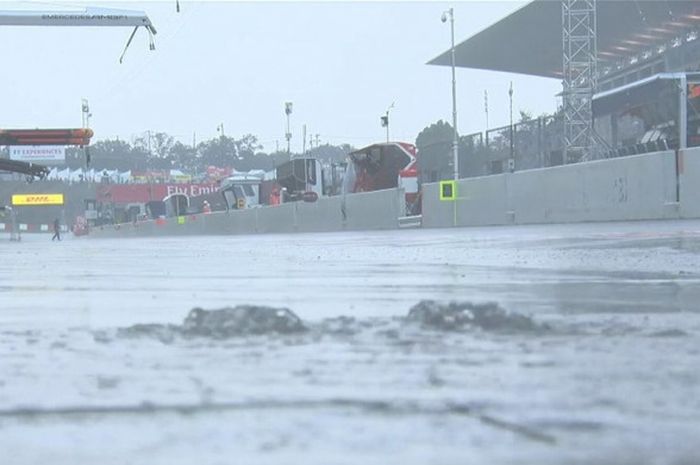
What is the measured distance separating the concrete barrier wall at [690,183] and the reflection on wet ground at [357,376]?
11290 mm

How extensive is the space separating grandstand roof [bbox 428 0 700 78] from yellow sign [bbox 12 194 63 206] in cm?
5278

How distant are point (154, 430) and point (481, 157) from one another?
26.9 m

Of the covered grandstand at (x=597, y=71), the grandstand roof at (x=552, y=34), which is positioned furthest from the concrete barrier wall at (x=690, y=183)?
the grandstand roof at (x=552, y=34)

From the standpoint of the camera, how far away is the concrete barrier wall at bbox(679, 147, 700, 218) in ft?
52.5

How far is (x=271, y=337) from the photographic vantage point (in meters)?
3.55

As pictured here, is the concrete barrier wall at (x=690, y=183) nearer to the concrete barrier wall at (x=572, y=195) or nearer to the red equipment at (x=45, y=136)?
the concrete barrier wall at (x=572, y=195)

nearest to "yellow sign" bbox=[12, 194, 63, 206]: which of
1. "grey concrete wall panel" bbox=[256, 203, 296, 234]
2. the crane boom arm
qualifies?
the crane boom arm

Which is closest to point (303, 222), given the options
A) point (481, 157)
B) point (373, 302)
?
point (481, 157)

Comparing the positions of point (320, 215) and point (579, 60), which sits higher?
point (579, 60)

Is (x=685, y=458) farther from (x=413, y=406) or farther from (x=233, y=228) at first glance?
(x=233, y=228)

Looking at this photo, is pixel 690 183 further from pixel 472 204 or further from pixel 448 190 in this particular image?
pixel 448 190

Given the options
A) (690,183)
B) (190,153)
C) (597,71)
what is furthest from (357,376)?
(190,153)

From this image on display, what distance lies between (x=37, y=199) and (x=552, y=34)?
207 feet

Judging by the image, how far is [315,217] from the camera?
3180 centimetres
